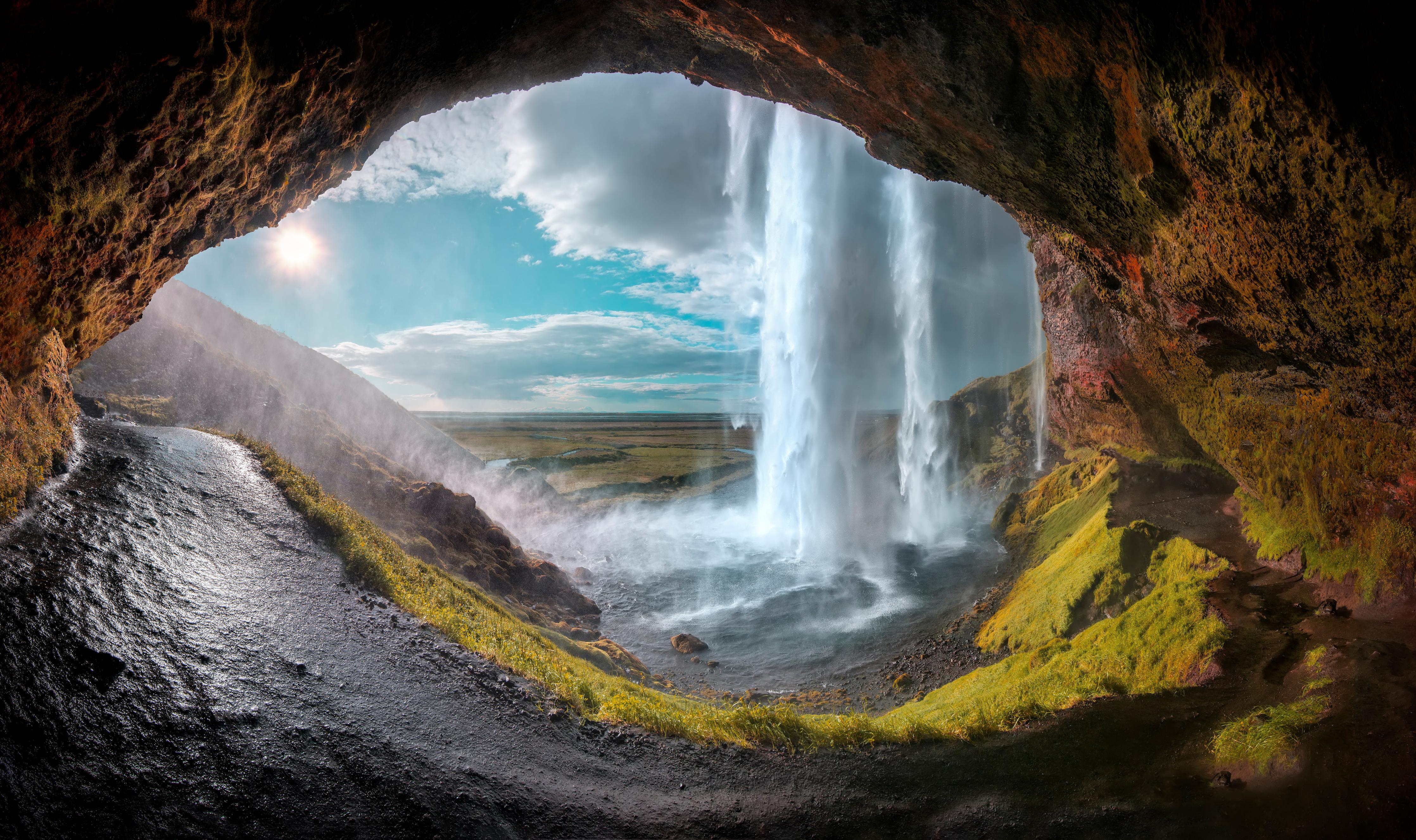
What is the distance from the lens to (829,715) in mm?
11164

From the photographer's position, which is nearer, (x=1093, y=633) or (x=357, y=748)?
(x=357, y=748)

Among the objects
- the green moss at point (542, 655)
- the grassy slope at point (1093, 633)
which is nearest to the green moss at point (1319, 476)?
the grassy slope at point (1093, 633)

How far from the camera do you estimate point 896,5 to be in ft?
25.2

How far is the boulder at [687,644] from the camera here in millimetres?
17734

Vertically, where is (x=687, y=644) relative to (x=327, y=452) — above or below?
below

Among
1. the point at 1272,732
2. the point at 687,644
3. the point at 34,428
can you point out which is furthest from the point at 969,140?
the point at 34,428

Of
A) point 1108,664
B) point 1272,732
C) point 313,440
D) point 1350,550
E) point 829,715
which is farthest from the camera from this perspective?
point 313,440

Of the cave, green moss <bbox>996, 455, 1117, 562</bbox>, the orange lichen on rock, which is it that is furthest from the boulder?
the orange lichen on rock

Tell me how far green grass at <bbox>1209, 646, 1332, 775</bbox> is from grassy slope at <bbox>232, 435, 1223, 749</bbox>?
5.05ft

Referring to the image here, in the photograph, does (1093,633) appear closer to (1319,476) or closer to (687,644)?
(1319,476)

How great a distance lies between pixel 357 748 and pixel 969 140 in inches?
499

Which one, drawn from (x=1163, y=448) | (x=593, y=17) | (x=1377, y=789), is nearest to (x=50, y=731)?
(x=593, y=17)

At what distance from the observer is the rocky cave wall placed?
18.0ft

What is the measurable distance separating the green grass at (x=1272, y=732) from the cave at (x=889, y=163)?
0.35 ft
